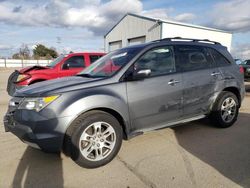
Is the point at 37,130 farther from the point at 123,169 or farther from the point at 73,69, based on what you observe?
the point at 73,69

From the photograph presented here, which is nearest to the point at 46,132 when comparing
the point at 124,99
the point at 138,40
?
the point at 124,99

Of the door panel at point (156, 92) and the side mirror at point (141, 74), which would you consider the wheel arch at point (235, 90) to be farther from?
the side mirror at point (141, 74)

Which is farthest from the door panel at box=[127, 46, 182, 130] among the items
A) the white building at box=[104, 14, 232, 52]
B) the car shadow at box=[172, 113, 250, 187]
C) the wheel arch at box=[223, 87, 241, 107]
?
the white building at box=[104, 14, 232, 52]

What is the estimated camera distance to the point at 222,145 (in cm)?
390

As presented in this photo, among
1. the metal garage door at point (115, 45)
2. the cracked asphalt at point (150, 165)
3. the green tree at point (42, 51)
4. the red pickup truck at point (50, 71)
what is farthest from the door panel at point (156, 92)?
the green tree at point (42, 51)

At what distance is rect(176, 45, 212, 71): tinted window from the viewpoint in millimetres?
4121

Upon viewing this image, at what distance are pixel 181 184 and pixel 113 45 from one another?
26.6 metres

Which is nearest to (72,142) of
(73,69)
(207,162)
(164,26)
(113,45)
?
(207,162)

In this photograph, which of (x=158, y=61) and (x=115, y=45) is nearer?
(x=158, y=61)

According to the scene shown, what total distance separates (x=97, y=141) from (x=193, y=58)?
8.01 ft

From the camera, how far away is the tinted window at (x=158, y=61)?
3.74 metres

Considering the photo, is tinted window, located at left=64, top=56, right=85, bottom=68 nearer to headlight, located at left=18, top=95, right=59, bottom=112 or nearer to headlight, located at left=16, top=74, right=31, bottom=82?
headlight, located at left=16, top=74, right=31, bottom=82

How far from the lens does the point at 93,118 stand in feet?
10.2

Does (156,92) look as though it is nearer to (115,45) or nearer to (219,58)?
(219,58)
